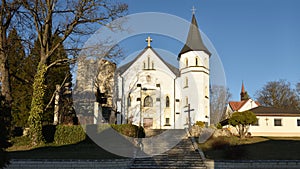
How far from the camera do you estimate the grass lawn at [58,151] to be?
583 inches

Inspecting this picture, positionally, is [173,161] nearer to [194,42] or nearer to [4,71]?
[4,71]

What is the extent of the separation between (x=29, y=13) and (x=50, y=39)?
2.06 meters

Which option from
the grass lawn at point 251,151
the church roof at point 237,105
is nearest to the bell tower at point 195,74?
the grass lawn at point 251,151

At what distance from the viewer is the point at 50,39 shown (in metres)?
19.7

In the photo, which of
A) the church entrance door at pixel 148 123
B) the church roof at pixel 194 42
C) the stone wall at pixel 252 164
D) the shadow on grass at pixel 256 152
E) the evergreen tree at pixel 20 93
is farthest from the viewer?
the church roof at pixel 194 42

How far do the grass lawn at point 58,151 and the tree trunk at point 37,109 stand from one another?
0.61 metres

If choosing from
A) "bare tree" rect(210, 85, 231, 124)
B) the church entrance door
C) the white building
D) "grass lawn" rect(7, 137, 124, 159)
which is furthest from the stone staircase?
the white building

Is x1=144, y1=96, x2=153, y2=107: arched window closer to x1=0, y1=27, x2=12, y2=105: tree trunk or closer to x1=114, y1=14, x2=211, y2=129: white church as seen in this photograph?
x1=114, y1=14, x2=211, y2=129: white church

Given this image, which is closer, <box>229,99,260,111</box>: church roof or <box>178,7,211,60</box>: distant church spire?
<box>178,7,211,60</box>: distant church spire

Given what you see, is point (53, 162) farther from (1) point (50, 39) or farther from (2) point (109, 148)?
(1) point (50, 39)

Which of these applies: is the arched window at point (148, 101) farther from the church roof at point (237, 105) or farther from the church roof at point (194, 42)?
the church roof at point (237, 105)

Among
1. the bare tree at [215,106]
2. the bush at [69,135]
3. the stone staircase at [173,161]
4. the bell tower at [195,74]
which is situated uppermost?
the bell tower at [195,74]

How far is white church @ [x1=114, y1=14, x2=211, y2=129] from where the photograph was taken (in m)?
32.4

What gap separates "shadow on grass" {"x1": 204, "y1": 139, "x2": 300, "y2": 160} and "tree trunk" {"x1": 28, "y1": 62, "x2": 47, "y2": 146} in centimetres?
932
